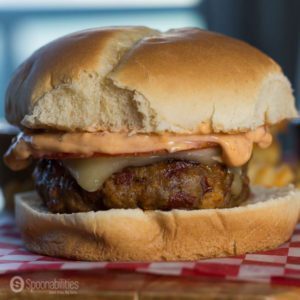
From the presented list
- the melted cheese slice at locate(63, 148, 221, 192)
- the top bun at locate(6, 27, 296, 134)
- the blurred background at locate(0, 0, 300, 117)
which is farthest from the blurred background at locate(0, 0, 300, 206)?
the melted cheese slice at locate(63, 148, 221, 192)

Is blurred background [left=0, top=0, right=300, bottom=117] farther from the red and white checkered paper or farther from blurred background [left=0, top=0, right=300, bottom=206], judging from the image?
the red and white checkered paper

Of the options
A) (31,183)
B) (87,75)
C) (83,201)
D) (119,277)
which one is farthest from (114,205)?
(31,183)

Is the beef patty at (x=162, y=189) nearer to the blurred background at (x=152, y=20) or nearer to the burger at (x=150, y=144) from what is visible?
the burger at (x=150, y=144)

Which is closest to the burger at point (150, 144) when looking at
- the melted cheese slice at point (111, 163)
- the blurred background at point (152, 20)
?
the melted cheese slice at point (111, 163)

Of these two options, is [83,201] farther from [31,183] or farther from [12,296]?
[31,183]

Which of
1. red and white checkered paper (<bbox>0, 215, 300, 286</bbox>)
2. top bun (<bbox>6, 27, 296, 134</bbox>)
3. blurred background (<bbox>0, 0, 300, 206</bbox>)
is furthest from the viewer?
blurred background (<bbox>0, 0, 300, 206</bbox>)

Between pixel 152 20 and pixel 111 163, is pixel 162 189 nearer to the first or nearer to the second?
pixel 111 163

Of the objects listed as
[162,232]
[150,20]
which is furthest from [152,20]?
[162,232]

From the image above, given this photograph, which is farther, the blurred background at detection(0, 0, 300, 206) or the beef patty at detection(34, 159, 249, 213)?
the blurred background at detection(0, 0, 300, 206)
